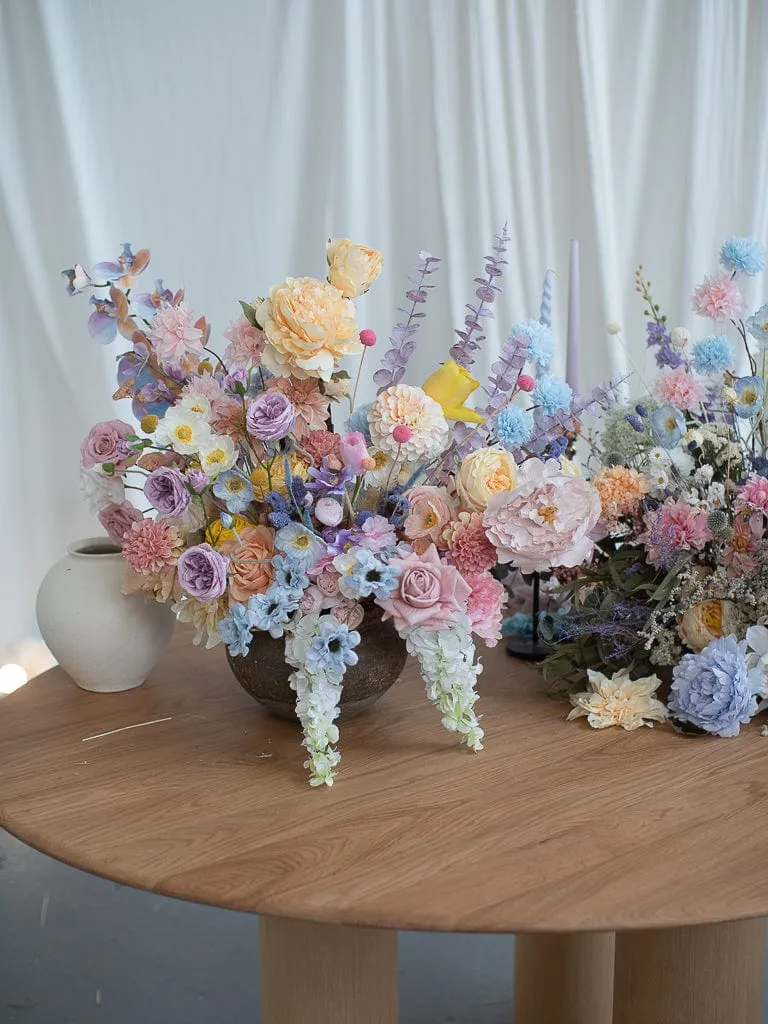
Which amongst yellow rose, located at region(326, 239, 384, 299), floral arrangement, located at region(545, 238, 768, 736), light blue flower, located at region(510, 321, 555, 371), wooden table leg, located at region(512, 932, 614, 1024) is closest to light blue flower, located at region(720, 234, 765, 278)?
floral arrangement, located at region(545, 238, 768, 736)

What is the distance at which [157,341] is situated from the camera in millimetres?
1250

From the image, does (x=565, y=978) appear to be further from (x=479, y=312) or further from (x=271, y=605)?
(x=479, y=312)

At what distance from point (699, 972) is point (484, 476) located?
2.12ft

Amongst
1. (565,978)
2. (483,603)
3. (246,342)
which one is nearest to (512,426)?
(483,603)

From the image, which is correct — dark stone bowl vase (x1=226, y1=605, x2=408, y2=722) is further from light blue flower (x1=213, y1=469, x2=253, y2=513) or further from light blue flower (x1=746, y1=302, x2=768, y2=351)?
light blue flower (x1=746, y1=302, x2=768, y2=351)

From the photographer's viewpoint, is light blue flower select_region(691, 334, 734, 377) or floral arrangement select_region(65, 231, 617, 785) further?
light blue flower select_region(691, 334, 734, 377)

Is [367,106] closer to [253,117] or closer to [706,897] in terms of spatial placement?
[253,117]

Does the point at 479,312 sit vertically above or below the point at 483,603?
above

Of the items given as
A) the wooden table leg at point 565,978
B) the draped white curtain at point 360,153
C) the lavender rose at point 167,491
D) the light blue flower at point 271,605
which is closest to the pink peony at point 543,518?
the light blue flower at point 271,605

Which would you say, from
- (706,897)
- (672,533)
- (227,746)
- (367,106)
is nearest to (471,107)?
(367,106)

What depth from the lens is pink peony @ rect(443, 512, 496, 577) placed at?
1.20m

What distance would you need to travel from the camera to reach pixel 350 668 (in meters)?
1.28

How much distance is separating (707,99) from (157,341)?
1959mm

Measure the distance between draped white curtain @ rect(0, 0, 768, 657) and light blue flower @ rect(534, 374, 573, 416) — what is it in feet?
5.17
